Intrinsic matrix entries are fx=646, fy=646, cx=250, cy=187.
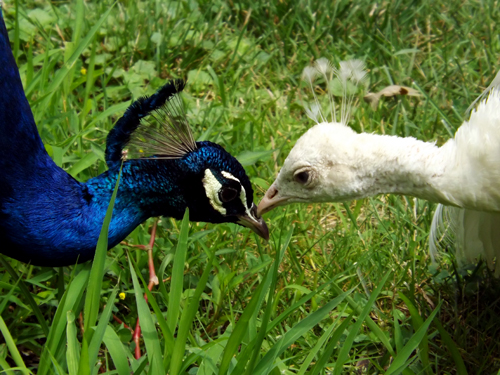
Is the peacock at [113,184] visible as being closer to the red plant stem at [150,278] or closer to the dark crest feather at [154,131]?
the dark crest feather at [154,131]

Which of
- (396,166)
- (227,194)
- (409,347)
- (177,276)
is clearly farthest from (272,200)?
(409,347)

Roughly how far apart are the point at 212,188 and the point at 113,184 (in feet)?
1.00

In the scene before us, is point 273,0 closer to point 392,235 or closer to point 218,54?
point 218,54

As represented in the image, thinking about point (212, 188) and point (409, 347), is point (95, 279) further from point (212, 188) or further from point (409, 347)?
point (409, 347)

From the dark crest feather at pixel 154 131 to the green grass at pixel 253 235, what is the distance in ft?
1.16

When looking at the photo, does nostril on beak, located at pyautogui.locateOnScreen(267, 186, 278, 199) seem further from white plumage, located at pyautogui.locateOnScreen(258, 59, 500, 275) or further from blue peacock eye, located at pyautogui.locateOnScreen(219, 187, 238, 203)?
blue peacock eye, located at pyautogui.locateOnScreen(219, 187, 238, 203)

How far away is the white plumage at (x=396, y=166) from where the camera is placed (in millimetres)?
1747

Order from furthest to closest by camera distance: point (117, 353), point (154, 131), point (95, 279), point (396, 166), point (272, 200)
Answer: point (272, 200) → point (154, 131) → point (396, 166) → point (117, 353) → point (95, 279)

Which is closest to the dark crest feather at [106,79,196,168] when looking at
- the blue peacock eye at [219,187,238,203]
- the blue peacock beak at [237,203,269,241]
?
the blue peacock eye at [219,187,238,203]

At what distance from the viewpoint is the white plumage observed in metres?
1.75

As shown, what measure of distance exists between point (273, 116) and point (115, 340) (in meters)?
1.80

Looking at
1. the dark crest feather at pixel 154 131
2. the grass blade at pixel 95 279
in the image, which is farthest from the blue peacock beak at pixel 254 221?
the grass blade at pixel 95 279

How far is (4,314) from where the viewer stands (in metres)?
2.12

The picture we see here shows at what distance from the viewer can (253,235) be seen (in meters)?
2.57
